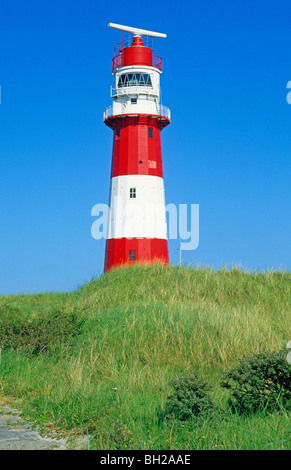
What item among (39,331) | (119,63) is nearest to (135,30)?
(119,63)

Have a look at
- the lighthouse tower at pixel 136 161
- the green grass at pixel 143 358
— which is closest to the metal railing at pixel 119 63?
the lighthouse tower at pixel 136 161

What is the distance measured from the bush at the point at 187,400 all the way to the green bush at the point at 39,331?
504 centimetres

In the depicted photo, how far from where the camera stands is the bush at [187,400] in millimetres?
5914

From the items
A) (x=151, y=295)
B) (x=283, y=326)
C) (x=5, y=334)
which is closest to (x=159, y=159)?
(x=151, y=295)

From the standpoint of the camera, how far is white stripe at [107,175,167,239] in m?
26.8

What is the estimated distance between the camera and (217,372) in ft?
31.9

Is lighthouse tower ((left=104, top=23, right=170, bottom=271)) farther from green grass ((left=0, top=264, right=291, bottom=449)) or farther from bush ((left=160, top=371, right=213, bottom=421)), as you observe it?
bush ((left=160, top=371, right=213, bottom=421))

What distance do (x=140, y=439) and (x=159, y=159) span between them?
2345cm


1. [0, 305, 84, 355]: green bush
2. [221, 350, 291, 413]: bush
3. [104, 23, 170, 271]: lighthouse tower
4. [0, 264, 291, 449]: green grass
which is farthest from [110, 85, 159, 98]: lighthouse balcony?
[221, 350, 291, 413]: bush

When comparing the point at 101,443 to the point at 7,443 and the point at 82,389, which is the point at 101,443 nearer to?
the point at 7,443

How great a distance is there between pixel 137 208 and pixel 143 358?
1692 cm

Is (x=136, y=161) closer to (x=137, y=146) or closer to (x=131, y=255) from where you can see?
(x=137, y=146)

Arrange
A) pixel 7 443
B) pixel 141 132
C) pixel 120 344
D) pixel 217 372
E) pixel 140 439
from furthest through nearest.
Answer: pixel 141 132 → pixel 120 344 → pixel 217 372 → pixel 7 443 → pixel 140 439
